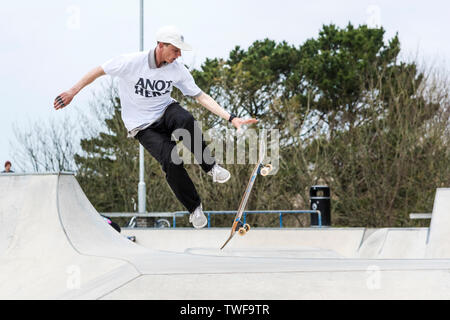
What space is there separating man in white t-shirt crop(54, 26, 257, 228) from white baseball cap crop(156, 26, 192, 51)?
0.09 metres

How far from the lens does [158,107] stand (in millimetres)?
4703

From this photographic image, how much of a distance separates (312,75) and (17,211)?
59.3 feet

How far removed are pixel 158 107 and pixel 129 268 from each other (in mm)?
1794

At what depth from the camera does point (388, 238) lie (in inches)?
381

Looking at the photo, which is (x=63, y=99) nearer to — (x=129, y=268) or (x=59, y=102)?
(x=59, y=102)

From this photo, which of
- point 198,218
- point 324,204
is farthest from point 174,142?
point 324,204

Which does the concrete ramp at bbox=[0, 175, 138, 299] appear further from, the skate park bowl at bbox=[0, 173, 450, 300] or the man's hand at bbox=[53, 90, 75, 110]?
the man's hand at bbox=[53, 90, 75, 110]

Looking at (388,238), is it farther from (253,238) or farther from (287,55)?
(287,55)

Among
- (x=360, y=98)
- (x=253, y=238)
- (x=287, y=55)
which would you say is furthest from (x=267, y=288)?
(x=287, y=55)

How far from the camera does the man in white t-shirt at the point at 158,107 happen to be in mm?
4551

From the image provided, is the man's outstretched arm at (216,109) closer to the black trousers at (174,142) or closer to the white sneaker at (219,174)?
the black trousers at (174,142)

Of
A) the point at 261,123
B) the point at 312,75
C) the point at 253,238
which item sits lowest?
the point at 253,238

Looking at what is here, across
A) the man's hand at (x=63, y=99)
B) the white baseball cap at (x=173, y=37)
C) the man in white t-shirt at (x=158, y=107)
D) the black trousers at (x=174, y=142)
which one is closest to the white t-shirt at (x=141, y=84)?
the man in white t-shirt at (x=158, y=107)

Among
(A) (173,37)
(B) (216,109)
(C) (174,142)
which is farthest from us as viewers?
(B) (216,109)
